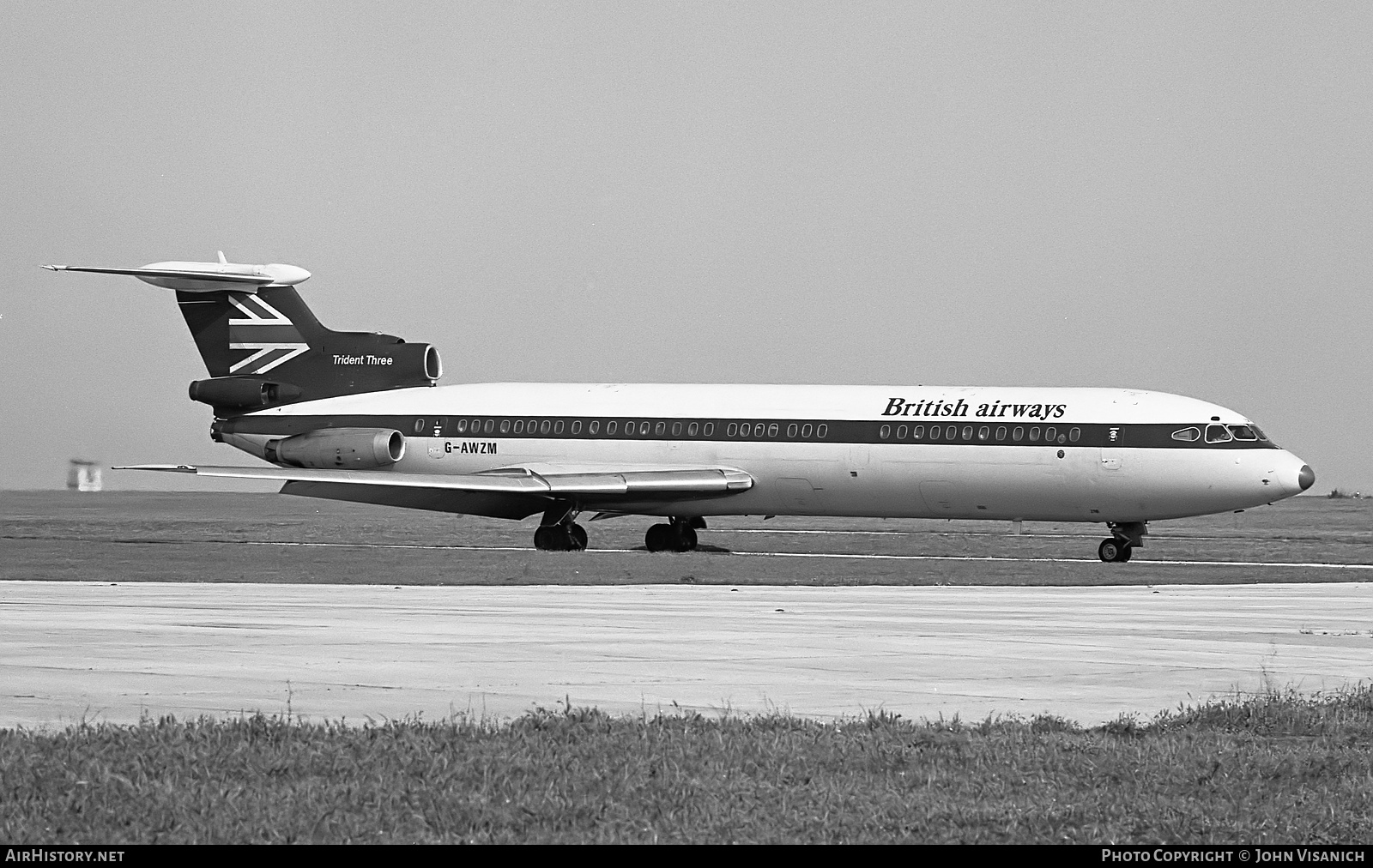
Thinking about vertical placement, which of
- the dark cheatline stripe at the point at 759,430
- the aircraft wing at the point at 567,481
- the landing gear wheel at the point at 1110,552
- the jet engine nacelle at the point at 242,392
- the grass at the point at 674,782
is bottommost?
the grass at the point at 674,782

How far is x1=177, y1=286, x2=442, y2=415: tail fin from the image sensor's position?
48500 millimetres

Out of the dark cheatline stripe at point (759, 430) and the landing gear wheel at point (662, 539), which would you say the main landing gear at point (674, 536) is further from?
the dark cheatline stripe at point (759, 430)

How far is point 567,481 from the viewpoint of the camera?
44125 mm

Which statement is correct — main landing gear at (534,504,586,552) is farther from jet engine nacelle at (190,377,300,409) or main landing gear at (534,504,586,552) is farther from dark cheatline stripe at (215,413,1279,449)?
jet engine nacelle at (190,377,300,409)

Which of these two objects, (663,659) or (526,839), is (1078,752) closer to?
(526,839)

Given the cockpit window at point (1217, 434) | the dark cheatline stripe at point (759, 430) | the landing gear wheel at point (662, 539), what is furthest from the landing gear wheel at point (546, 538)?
the cockpit window at point (1217, 434)

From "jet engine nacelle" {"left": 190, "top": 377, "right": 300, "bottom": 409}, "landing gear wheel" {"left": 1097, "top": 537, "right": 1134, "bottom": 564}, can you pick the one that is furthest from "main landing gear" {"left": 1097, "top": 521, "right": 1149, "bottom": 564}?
"jet engine nacelle" {"left": 190, "top": 377, "right": 300, "bottom": 409}

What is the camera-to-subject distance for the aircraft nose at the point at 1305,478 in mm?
40250

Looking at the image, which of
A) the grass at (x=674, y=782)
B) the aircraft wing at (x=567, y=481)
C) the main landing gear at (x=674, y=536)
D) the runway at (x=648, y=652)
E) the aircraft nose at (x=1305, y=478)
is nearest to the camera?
the grass at (x=674, y=782)

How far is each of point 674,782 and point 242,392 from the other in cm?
4116

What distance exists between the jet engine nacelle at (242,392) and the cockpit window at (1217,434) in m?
21.9

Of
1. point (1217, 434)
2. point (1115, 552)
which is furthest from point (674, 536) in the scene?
point (1217, 434)

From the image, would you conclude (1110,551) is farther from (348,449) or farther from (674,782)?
(674,782)
